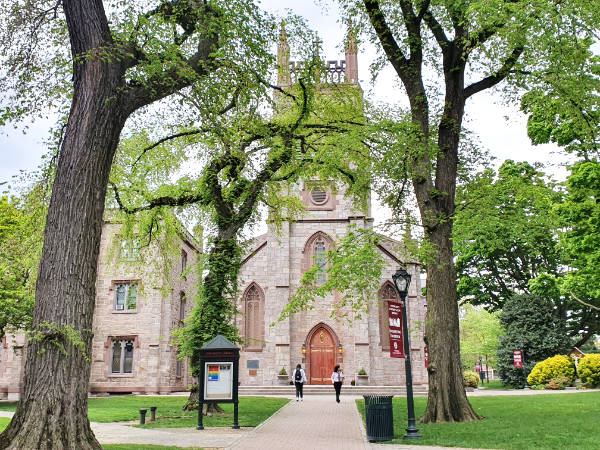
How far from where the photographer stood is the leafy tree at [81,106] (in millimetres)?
7566

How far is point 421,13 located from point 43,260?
38.4 feet

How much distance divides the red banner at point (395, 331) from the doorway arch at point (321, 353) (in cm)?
2141

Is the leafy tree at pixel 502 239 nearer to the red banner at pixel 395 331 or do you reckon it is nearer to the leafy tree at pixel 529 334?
the leafy tree at pixel 529 334

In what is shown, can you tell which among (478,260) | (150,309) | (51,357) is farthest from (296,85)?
(478,260)

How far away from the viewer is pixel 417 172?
47.6ft

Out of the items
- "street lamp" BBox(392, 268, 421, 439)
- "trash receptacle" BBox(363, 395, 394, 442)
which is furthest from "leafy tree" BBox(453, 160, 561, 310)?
"trash receptacle" BBox(363, 395, 394, 442)

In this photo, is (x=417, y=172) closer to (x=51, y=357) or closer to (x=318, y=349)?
(x=51, y=357)

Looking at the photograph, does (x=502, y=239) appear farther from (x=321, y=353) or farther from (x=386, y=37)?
(x=321, y=353)

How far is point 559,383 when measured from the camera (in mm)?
29516

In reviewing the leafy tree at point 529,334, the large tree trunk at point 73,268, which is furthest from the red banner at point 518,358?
the large tree trunk at point 73,268

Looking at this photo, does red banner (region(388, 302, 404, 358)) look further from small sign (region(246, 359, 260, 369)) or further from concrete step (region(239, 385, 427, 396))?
small sign (region(246, 359, 260, 369))

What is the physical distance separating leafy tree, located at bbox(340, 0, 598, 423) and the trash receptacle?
263cm

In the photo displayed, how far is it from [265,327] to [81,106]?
2608 centimetres

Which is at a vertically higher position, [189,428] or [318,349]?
[318,349]
